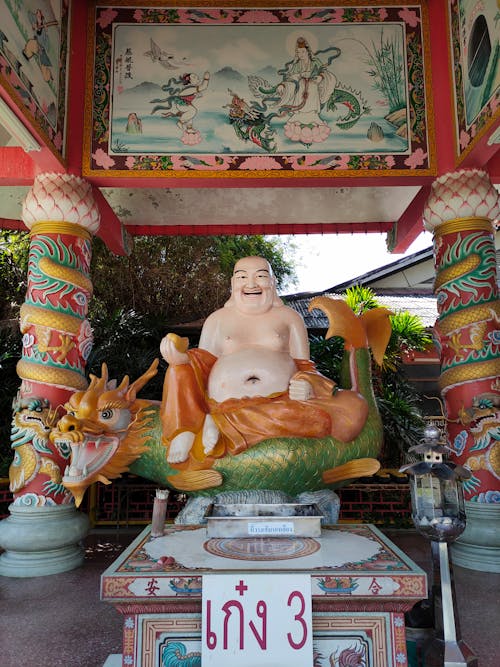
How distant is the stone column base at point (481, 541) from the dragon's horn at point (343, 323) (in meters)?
1.46

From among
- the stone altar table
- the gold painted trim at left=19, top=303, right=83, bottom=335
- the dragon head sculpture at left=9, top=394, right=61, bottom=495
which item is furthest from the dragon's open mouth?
the stone altar table

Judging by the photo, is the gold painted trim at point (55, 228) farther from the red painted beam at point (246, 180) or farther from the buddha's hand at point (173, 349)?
the buddha's hand at point (173, 349)

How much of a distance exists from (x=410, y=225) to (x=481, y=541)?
3.21 metres

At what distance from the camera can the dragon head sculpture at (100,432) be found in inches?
128

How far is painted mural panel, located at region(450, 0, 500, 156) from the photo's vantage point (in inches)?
142

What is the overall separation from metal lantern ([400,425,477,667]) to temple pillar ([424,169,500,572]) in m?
1.90

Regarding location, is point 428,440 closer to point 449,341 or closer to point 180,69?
point 449,341

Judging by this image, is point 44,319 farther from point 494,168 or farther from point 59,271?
point 494,168

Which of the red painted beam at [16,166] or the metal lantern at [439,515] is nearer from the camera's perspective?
the metal lantern at [439,515]

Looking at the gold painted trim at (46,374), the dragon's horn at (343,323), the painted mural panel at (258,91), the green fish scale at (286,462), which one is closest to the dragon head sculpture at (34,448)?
the gold painted trim at (46,374)

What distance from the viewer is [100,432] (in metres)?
3.43

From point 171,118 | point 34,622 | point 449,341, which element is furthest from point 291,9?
point 34,622

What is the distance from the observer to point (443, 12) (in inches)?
175

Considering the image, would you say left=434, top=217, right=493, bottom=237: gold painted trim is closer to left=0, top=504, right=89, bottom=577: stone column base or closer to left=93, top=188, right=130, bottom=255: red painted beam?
left=93, top=188, right=130, bottom=255: red painted beam
